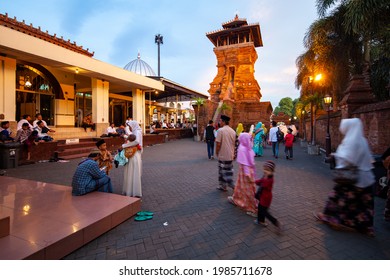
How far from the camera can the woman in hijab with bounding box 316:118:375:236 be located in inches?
119

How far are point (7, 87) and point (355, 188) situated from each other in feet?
42.0

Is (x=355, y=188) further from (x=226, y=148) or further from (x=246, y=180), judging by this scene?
(x=226, y=148)

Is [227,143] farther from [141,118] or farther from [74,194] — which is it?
[141,118]

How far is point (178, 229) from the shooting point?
3.35m

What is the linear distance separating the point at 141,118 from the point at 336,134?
46.6ft

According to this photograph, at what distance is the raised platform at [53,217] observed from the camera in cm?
252

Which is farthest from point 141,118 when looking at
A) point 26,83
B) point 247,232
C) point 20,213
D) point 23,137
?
point 247,232

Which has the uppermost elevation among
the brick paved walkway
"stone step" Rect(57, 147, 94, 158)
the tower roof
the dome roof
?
the tower roof

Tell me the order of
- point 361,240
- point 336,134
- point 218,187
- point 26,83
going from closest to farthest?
point 361,240 → point 218,187 → point 336,134 → point 26,83

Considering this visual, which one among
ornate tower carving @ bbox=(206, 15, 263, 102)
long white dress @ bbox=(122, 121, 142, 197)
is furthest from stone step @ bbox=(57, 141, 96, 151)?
ornate tower carving @ bbox=(206, 15, 263, 102)

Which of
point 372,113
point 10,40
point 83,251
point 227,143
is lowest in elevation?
point 83,251

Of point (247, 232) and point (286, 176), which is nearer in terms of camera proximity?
point (247, 232)

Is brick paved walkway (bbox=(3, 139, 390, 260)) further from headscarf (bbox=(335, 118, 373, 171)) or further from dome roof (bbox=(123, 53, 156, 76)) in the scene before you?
dome roof (bbox=(123, 53, 156, 76))

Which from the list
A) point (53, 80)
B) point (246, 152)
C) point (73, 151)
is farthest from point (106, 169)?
point (53, 80)
